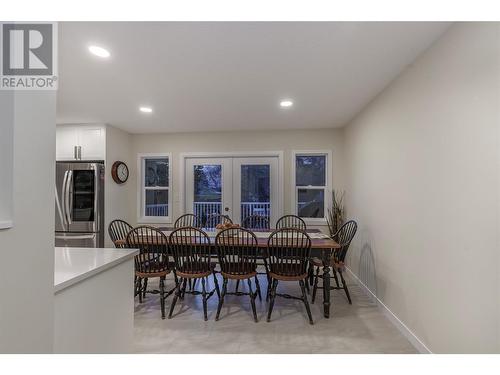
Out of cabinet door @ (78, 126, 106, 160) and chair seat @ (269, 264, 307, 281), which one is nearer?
chair seat @ (269, 264, 307, 281)

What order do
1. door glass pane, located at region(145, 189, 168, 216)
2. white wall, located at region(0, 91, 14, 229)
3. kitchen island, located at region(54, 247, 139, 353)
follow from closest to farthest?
white wall, located at region(0, 91, 14, 229) < kitchen island, located at region(54, 247, 139, 353) < door glass pane, located at region(145, 189, 168, 216)

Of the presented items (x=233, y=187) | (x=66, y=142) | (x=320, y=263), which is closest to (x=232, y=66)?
(x=320, y=263)

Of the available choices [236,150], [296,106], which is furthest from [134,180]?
[296,106]

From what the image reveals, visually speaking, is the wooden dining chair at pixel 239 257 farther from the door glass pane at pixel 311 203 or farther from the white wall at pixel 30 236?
the door glass pane at pixel 311 203

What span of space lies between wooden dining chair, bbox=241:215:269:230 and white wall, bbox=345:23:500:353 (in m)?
1.78

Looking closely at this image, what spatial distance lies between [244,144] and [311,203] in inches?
66.0

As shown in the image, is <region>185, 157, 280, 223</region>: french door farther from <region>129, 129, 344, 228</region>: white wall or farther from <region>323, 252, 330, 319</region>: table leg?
<region>323, 252, 330, 319</region>: table leg

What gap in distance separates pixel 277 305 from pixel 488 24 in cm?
290

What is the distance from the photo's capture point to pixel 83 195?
3758mm

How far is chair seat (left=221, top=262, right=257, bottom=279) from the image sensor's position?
8.10ft

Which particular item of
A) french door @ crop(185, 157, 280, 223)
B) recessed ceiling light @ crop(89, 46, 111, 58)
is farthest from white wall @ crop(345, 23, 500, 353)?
recessed ceiling light @ crop(89, 46, 111, 58)

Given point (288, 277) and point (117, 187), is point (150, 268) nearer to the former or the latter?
point (288, 277)

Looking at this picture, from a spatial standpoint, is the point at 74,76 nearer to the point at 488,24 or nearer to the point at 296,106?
the point at 296,106

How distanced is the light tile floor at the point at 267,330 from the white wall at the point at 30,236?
141 centimetres
